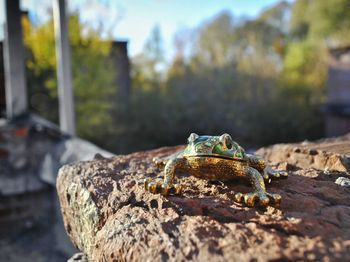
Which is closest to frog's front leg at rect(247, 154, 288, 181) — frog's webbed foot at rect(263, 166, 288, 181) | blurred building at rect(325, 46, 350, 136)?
frog's webbed foot at rect(263, 166, 288, 181)

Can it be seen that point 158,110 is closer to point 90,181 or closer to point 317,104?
point 317,104

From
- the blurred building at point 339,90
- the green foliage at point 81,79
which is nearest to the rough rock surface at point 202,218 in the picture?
the green foliage at point 81,79

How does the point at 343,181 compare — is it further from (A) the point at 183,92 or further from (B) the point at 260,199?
(A) the point at 183,92

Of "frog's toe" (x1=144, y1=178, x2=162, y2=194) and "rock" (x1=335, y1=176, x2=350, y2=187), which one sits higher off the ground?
"frog's toe" (x1=144, y1=178, x2=162, y2=194)

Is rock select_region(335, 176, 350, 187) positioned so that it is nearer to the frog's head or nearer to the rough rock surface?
the rough rock surface

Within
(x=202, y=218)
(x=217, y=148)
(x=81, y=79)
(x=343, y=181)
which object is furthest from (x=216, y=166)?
(x=81, y=79)

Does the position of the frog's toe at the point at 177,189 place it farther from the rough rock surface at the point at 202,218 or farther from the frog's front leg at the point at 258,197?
the frog's front leg at the point at 258,197
